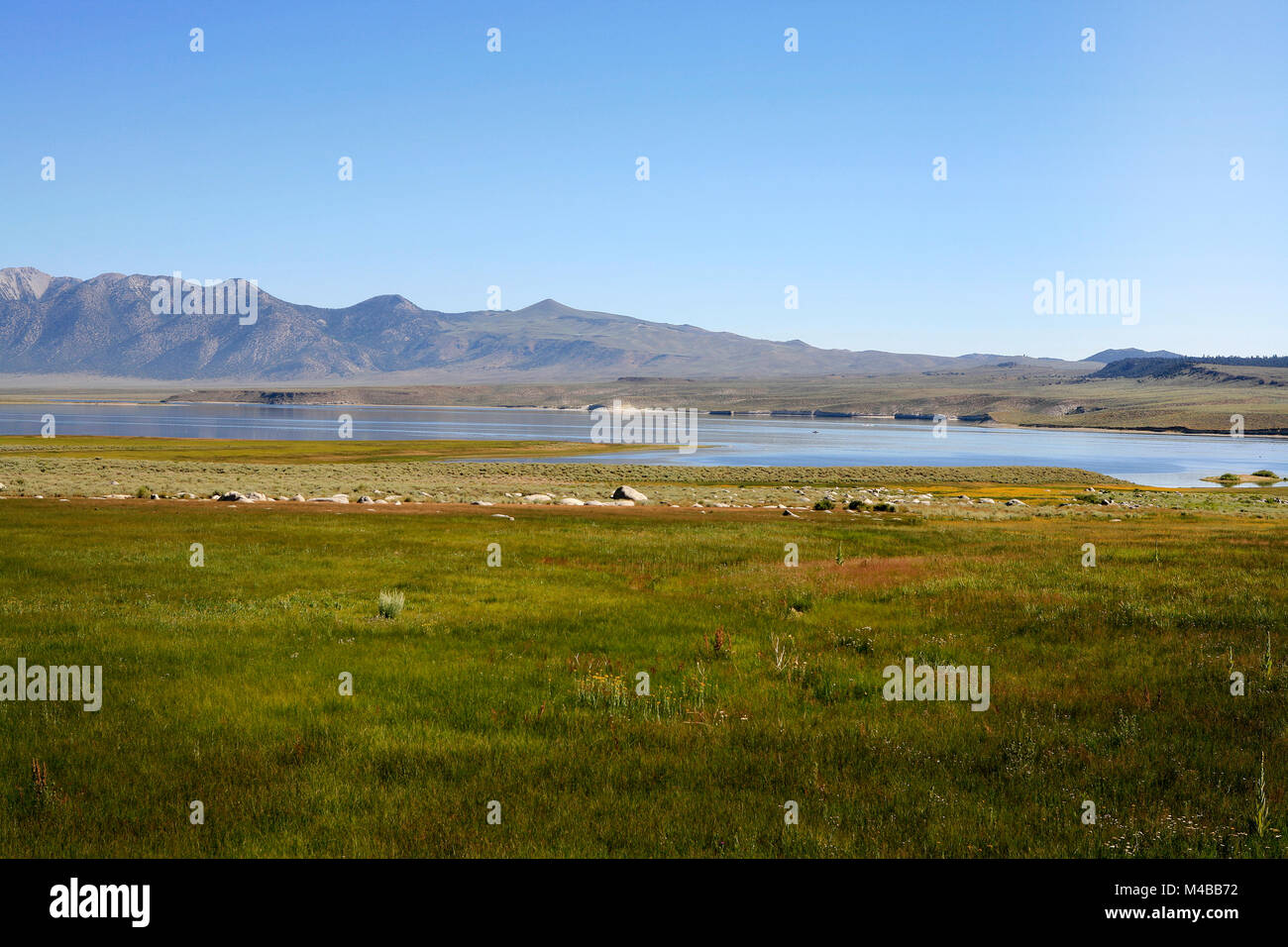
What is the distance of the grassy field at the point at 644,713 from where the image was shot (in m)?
7.53

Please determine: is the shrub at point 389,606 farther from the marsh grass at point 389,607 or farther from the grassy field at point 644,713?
the grassy field at point 644,713

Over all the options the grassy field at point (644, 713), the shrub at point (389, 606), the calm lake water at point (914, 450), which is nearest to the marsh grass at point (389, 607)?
the shrub at point (389, 606)

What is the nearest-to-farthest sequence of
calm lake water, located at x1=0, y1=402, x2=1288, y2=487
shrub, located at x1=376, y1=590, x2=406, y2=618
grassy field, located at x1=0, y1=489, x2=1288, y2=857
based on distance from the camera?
grassy field, located at x1=0, y1=489, x2=1288, y2=857 < shrub, located at x1=376, y1=590, x2=406, y2=618 < calm lake water, located at x1=0, y1=402, x2=1288, y2=487

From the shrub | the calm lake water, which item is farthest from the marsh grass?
the calm lake water

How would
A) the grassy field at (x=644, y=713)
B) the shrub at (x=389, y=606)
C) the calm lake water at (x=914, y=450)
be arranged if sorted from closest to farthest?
the grassy field at (x=644, y=713) → the shrub at (x=389, y=606) → the calm lake water at (x=914, y=450)

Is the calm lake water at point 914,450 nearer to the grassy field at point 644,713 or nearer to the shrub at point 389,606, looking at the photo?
the grassy field at point 644,713

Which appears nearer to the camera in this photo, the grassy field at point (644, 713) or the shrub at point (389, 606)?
the grassy field at point (644, 713)

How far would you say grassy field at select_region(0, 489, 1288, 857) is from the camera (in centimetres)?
753

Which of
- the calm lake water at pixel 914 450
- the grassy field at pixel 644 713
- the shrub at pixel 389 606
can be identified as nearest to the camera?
the grassy field at pixel 644 713

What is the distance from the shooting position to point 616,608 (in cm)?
1830

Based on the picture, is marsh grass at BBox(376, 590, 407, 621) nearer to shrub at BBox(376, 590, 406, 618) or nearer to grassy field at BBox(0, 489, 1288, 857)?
shrub at BBox(376, 590, 406, 618)

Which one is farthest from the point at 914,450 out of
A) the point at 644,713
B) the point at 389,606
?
the point at 644,713

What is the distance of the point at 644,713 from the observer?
10.7 meters
